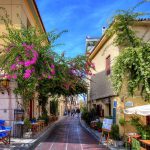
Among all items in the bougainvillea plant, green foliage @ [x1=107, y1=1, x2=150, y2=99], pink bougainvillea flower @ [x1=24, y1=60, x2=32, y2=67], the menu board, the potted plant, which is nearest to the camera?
green foliage @ [x1=107, y1=1, x2=150, y2=99]

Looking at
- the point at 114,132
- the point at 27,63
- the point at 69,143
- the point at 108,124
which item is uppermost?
the point at 27,63

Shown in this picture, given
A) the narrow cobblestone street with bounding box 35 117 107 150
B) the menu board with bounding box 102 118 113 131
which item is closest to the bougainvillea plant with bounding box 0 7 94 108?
the narrow cobblestone street with bounding box 35 117 107 150

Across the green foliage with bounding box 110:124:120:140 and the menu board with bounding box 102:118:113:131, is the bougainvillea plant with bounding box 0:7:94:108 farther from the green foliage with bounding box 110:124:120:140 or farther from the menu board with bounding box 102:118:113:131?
the green foliage with bounding box 110:124:120:140

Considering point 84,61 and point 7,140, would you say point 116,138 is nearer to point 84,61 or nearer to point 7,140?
point 7,140

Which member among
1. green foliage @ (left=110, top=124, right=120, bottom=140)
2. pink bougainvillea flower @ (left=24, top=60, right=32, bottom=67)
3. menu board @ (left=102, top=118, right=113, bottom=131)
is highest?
pink bougainvillea flower @ (left=24, top=60, right=32, bottom=67)

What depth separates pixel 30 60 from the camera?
19.2 metres

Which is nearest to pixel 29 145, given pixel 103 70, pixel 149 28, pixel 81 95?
Result: pixel 149 28

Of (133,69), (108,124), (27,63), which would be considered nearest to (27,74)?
(27,63)

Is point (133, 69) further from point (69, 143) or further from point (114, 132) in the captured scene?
point (69, 143)

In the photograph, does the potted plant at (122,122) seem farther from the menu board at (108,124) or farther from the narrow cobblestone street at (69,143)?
the narrow cobblestone street at (69,143)

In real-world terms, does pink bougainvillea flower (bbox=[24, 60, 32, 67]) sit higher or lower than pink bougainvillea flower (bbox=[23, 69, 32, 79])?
higher

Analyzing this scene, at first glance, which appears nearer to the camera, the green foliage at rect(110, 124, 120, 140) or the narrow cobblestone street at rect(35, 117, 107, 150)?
the narrow cobblestone street at rect(35, 117, 107, 150)

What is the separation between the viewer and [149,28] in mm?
20531

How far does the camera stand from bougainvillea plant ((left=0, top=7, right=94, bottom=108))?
1934 cm
